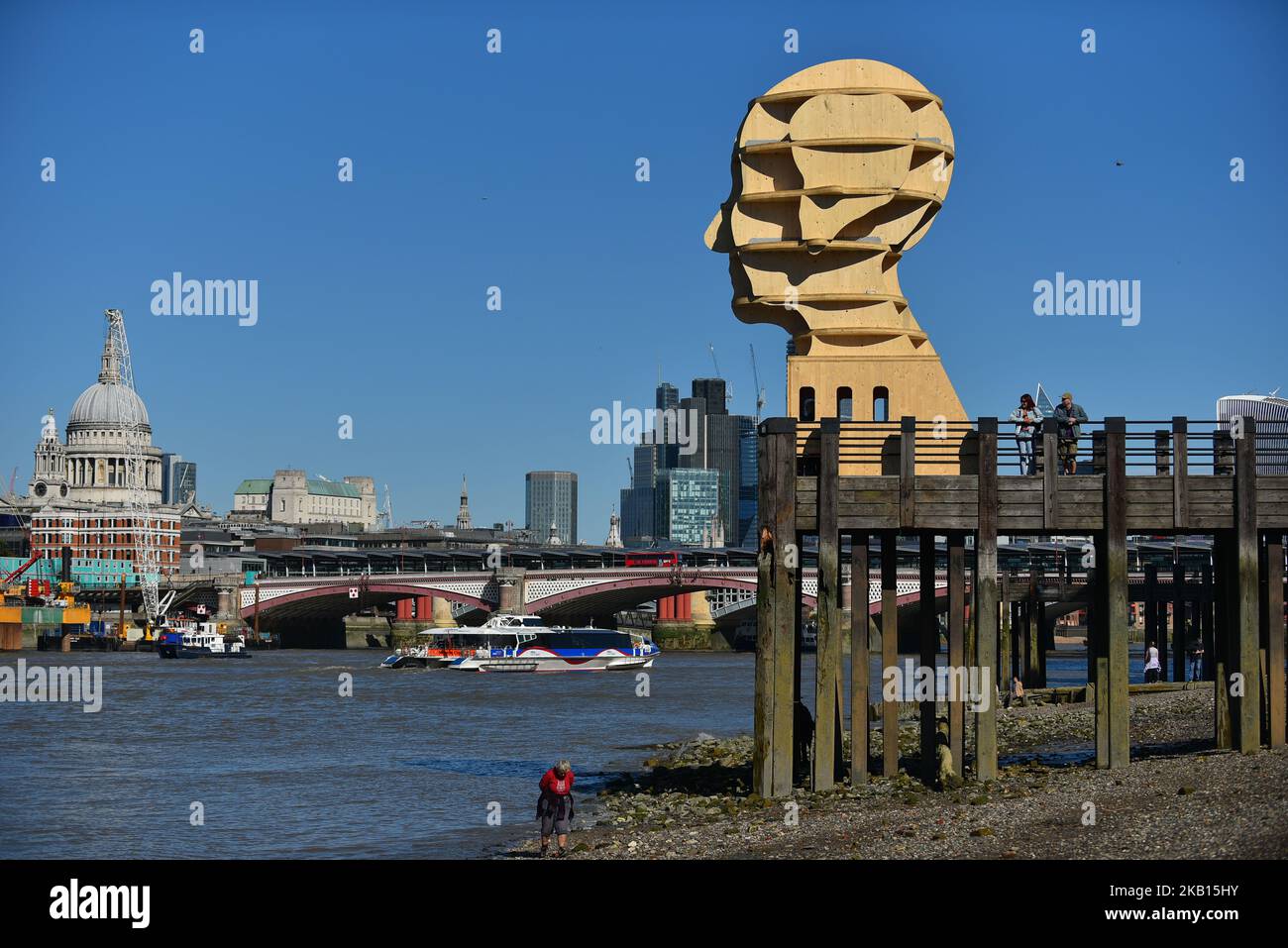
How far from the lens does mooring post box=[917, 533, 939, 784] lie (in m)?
32.8

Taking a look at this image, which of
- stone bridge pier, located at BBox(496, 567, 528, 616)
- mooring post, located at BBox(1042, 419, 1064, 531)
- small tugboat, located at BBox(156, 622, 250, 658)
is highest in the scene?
mooring post, located at BBox(1042, 419, 1064, 531)

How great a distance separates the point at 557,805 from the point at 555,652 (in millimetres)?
76987

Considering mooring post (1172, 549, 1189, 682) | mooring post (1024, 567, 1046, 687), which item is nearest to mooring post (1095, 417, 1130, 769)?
mooring post (1172, 549, 1189, 682)

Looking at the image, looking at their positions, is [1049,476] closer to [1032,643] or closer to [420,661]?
[1032,643]

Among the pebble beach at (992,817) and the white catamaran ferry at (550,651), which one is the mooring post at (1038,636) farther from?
the pebble beach at (992,817)

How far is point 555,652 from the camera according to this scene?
106m

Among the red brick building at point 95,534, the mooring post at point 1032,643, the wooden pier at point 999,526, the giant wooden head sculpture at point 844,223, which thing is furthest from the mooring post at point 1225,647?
the red brick building at point 95,534

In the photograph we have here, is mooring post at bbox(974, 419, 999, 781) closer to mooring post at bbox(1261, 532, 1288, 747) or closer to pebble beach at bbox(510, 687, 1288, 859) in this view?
pebble beach at bbox(510, 687, 1288, 859)

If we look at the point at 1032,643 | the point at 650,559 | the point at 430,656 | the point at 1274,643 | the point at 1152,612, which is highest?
the point at 1274,643

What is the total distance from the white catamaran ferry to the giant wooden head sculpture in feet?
235

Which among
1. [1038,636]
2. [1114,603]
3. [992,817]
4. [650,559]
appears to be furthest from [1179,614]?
[650,559]
